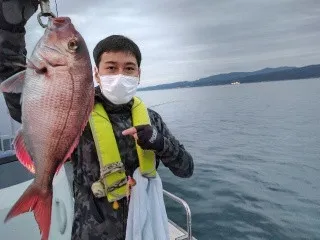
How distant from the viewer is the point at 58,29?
→ 5.38 feet

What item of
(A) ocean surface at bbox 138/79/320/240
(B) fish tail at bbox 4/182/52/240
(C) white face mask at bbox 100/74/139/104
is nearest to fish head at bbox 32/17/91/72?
(B) fish tail at bbox 4/182/52/240

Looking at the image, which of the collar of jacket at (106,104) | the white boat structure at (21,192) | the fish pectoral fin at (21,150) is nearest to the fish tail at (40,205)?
the fish pectoral fin at (21,150)

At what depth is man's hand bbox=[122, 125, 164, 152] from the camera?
2301 millimetres

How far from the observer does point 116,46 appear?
270cm

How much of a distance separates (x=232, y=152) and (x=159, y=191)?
16604 mm

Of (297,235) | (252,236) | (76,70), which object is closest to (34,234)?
(76,70)

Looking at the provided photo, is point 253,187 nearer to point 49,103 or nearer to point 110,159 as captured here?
point 110,159

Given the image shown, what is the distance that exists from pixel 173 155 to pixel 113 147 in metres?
0.47

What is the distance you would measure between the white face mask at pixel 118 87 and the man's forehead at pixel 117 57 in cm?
14

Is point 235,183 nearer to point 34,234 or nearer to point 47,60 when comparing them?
point 34,234

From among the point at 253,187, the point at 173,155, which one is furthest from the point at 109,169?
the point at 253,187

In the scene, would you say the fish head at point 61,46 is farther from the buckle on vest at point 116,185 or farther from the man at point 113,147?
the buckle on vest at point 116,185

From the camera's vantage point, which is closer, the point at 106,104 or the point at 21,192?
the point at 106,104

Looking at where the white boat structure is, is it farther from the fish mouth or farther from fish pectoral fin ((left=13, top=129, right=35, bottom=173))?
the fish mouth
